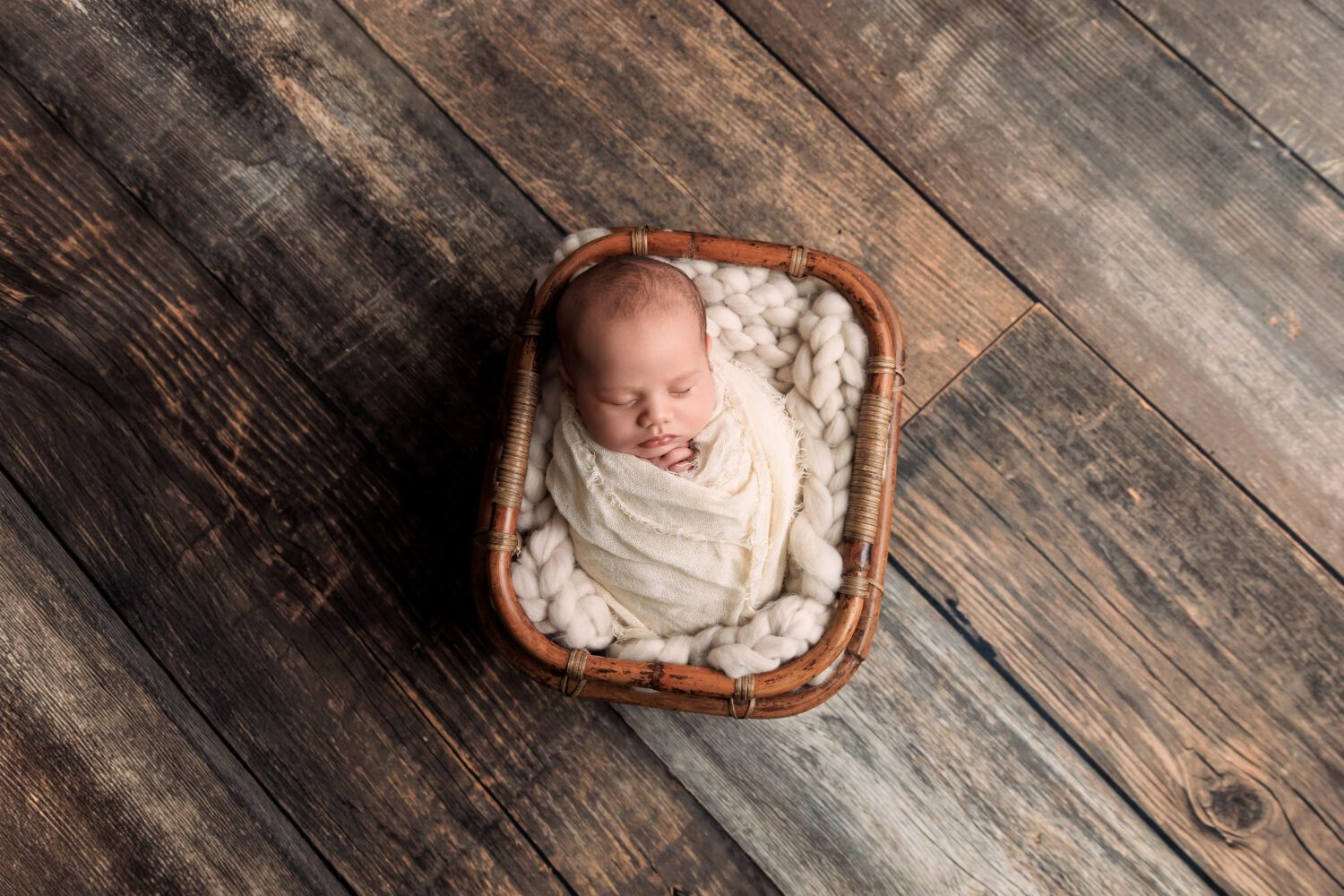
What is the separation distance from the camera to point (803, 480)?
3.39 feet

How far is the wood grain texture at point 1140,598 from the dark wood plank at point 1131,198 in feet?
0.20

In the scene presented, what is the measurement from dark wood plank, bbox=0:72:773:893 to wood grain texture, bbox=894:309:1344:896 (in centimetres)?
43

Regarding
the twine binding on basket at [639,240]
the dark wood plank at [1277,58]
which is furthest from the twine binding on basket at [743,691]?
the dark wood plank at [1277,58]

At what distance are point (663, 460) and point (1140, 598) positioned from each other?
60cm

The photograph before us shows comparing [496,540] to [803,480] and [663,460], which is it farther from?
[803,480]

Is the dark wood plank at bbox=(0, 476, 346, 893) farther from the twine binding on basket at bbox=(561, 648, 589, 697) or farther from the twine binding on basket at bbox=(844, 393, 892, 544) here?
the twine binding on basket at bbox=(844, 393, 892, 544)

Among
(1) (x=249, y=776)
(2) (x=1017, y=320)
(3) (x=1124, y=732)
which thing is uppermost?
(1) (x=249, y=776)

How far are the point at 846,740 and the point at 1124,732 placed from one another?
1.04ft

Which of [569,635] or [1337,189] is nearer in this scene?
[569,635]

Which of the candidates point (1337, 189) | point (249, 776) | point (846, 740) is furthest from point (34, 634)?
point (1337, 189)

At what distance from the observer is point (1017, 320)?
1188 mm

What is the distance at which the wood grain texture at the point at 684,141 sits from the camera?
1197mm

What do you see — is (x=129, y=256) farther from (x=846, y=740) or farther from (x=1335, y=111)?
(x=1335, y=111)

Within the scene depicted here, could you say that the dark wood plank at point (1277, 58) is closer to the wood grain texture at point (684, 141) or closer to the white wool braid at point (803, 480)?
the wood grain texture at point (684, 141)
